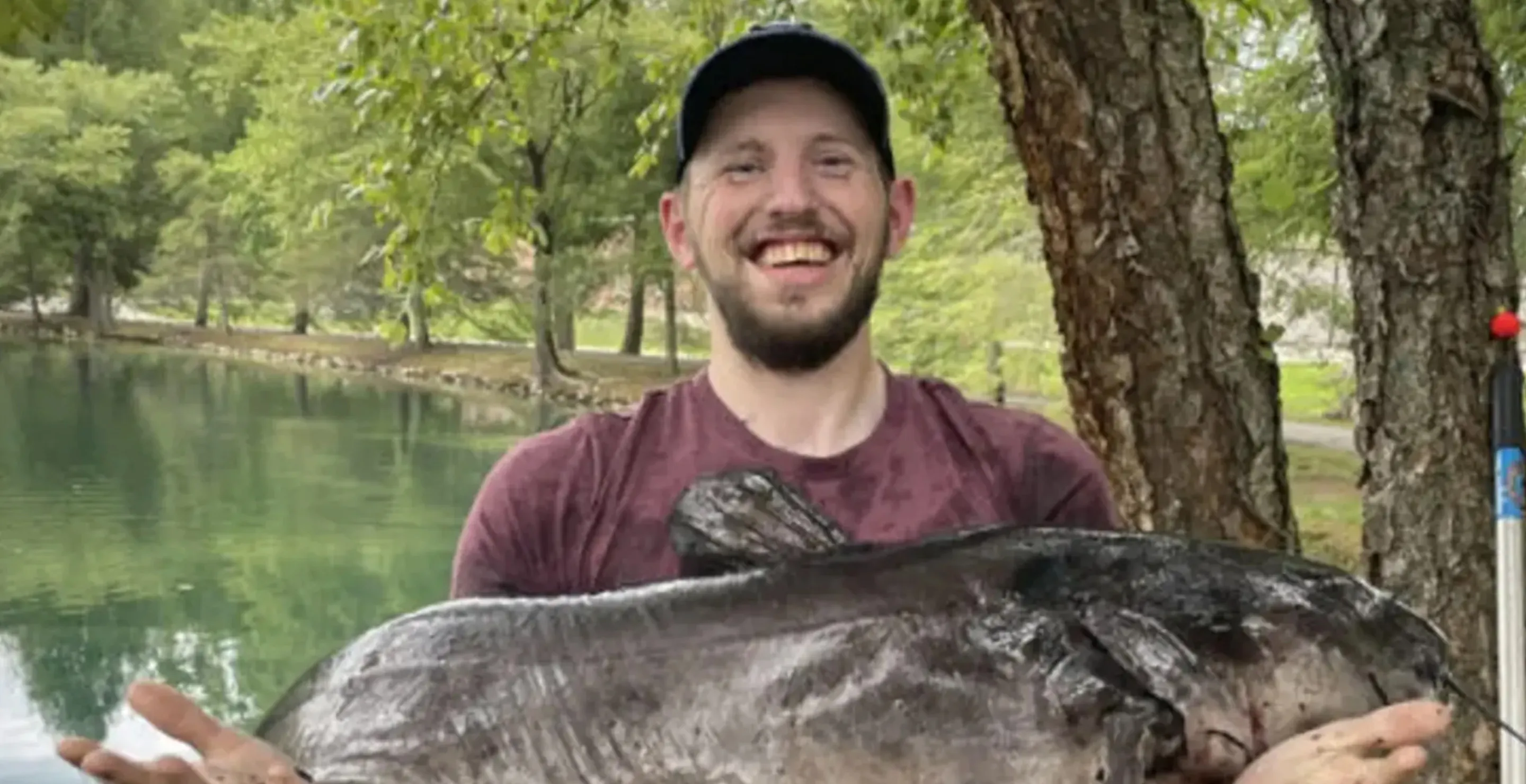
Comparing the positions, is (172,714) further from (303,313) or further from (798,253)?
(303,313)

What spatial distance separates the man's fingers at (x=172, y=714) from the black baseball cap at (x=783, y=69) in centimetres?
110

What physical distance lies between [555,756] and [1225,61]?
8.93 meters

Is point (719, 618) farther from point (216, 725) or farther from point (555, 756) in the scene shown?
point (216, 725)

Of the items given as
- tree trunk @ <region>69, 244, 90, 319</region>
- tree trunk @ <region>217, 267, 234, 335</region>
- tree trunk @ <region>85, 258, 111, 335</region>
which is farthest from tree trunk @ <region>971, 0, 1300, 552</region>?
tree trunk @ <region>85, 258, 111, 335</region>

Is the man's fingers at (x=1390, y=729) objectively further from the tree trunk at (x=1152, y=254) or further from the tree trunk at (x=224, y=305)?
the tree trunk at (x=224, y=305)

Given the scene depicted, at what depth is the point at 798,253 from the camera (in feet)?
7.53

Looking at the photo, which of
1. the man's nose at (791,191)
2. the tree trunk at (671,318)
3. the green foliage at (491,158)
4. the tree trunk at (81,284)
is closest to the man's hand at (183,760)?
the man's nose at (791,191)

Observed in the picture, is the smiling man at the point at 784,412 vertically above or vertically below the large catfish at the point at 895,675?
above

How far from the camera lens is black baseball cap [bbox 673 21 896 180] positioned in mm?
2359

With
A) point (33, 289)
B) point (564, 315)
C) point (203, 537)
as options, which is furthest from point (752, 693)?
point (33, 289)

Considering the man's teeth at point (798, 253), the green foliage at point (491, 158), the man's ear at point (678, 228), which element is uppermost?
the green foliage at point (491, 158)

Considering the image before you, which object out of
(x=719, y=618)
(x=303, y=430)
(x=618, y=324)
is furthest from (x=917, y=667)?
(x=618, y=324)

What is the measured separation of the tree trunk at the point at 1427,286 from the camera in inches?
165

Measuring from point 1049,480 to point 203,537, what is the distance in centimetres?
1819
